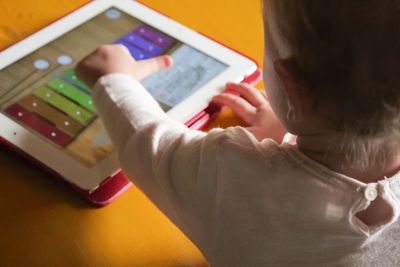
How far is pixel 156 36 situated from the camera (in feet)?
2.18

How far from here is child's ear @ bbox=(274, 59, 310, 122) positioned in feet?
1.22

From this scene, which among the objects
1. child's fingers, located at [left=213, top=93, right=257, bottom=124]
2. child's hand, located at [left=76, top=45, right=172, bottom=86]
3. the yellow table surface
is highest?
child's hand, located at [left=76, top=45, right=172, bottom=86]

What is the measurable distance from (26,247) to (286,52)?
0.28m

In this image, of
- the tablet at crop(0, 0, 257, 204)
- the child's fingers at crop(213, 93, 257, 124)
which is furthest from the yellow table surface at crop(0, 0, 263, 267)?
the child's fingers at crop(213, 93, 257, 124)

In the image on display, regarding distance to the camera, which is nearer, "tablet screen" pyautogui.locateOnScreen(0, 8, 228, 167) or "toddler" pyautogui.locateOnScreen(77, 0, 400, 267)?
"toddler" pyautogui.locateOnScreen(77, 0, 400, 267)

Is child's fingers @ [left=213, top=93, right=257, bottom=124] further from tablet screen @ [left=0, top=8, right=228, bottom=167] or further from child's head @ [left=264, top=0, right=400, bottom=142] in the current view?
child's head @ [left=264, top=0, right=400, bottom=142]

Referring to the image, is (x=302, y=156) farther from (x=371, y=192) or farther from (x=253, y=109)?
(x=253, y=109)

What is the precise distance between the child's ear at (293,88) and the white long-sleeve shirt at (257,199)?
0.13ft

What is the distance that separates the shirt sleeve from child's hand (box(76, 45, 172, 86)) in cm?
2

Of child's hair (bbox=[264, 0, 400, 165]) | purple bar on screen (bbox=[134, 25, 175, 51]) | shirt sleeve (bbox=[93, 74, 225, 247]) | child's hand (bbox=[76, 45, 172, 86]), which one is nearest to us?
child's hair (bbox=[264, 0, 400, 165])

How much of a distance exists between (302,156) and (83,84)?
28cm

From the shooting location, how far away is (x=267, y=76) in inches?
17.3

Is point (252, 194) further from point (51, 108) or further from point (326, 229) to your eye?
point (51, 108)

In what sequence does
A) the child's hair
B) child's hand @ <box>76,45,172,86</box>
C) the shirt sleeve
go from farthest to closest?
child's hand @ <box>76,45,172,86</box> → the shirt sleeve → the child's hair
